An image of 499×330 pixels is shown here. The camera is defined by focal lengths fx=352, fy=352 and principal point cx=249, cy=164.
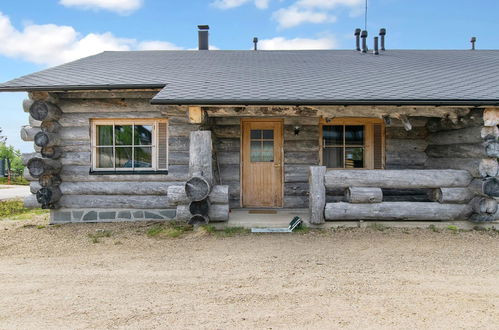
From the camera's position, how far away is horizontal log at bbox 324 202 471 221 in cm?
671

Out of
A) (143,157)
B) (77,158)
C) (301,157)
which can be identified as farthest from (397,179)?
(77,158)

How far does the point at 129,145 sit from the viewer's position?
7.95 metres

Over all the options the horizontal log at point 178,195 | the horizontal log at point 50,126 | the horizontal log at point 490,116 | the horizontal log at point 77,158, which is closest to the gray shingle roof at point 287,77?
the horizontal log at point 490,116

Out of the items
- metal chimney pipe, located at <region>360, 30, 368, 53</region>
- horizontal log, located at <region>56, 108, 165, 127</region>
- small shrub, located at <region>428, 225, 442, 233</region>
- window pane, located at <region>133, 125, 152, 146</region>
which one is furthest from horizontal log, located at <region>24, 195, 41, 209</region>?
metal chimney pipe, located at <region>360, 30, 368, 53</region>

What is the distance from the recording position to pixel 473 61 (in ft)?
32.6

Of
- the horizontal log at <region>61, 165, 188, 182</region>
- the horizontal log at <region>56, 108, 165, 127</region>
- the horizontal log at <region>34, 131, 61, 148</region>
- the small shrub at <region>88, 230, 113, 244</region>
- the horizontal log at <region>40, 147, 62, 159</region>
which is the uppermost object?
the horizontal log at <region>56, 108, 165, 127</region>

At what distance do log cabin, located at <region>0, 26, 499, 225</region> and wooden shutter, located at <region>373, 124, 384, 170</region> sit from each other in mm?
24

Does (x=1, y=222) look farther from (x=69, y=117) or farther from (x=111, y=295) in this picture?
(x=111, y=295)

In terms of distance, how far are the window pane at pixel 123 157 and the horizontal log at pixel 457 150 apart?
22.8 ft

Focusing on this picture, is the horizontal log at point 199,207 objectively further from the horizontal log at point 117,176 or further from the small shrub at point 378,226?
the small shrub at point 378,226

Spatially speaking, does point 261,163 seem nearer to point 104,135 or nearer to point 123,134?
point 123,134

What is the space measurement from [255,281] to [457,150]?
5.53 m

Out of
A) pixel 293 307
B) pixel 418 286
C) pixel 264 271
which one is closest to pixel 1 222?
pixel 264 271

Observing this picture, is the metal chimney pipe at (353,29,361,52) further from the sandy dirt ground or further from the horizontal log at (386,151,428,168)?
the sandy dirt ground
